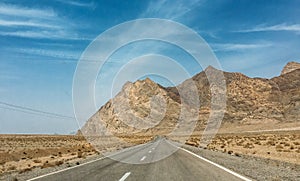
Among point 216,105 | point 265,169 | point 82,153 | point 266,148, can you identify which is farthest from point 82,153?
point 216,105

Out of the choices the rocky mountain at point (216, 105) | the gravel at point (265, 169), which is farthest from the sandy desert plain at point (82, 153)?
the rocky mountain at point (216, 105)

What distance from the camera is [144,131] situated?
190125mm

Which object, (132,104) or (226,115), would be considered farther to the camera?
(132,104)

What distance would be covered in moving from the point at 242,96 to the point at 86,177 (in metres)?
181

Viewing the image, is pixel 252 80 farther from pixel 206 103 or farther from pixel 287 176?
pixel 287 176

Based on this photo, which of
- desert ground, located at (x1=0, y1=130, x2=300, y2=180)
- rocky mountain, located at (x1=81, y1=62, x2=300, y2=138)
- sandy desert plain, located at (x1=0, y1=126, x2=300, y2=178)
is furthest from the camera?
rocky mountain, located at (x1=81, y1=62, x2=300, y2=138)

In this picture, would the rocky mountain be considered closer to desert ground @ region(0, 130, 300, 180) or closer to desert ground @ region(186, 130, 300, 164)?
desert ground @ region(186, 130, 300, 164)

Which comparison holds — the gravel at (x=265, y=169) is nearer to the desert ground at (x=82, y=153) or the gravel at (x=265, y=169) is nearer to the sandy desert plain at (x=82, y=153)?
the desert ground at (x=82, y=153)

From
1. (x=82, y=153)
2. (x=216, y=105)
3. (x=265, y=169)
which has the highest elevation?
(x=216, y=105)

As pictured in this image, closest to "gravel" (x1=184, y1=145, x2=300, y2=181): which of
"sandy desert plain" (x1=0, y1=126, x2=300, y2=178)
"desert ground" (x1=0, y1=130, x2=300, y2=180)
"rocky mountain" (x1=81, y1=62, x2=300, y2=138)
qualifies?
"desert ground" (x1=0, y1=130, x2=300, y2=180)

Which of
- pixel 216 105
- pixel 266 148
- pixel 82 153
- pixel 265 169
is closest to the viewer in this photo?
pixel 265 169

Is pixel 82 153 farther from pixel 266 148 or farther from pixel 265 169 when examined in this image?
pixel 265 169

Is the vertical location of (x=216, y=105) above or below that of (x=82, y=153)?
above

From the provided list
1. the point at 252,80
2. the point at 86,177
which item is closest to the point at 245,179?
the point at 86,177
